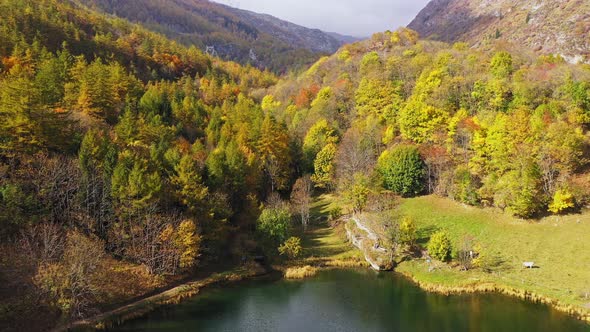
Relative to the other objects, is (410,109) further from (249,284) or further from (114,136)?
(114,136)

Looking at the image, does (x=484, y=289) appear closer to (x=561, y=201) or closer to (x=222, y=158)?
(x=561, y=201)

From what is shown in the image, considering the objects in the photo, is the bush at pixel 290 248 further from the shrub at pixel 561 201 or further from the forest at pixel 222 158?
the shrub at pixel 561 201

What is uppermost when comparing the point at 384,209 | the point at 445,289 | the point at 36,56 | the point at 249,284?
the point at 36,56

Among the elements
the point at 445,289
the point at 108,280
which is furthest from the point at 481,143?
the point at 108,280

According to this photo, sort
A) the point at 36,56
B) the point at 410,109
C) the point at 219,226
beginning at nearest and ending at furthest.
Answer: the point at 219,226
the point at 410,109
the point at 36,56

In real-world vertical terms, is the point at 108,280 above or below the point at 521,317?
below

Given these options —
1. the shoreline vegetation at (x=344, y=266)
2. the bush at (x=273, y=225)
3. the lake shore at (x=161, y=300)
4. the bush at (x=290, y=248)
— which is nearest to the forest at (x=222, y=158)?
the bush at (x=273, y=225)

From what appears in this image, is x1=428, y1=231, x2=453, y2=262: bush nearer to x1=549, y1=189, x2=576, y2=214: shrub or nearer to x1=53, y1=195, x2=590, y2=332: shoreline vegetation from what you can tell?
x1=53, y1=195, x2=590, y2=332: shoreline vegetation

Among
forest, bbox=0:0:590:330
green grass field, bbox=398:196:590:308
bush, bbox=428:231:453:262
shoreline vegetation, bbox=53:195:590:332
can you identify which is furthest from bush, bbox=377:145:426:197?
bush, bbox=428:231:453:262
